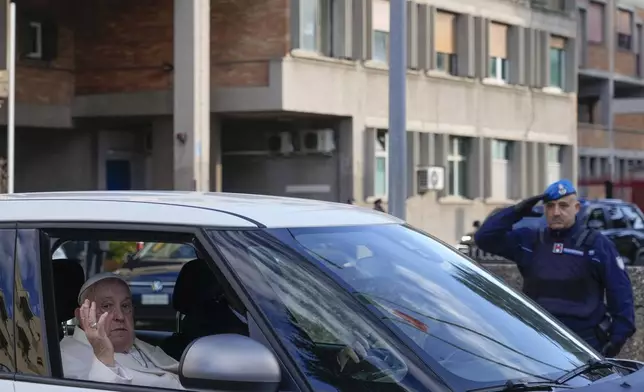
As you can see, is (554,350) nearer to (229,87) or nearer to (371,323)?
(371,323)

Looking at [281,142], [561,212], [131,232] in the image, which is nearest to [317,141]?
[281,142]

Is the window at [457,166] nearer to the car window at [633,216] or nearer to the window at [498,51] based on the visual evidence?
the window at [498,51]

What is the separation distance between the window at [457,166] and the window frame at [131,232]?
33571mm

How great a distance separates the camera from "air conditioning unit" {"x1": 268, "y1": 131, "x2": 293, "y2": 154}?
1296 inches

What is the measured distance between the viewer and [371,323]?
3633 mm

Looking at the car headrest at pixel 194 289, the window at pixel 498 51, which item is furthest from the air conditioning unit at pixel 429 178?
the car headrest at pixel 194 289

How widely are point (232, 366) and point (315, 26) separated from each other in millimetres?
28728

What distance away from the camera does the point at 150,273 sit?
1334 cm

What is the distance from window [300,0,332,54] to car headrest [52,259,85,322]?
1031 inches

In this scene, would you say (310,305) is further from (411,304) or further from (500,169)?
(500,169)

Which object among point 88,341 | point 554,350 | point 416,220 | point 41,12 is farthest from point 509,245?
point 416,220

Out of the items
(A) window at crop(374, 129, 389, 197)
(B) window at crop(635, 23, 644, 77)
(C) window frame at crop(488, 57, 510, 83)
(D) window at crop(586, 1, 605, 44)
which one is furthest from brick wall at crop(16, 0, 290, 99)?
(B) window at crop(635, 23, 644, 77)

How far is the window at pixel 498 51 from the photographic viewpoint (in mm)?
39031

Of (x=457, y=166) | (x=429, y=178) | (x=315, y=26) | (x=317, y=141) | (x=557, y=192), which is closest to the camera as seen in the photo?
(x=557, y=192)
